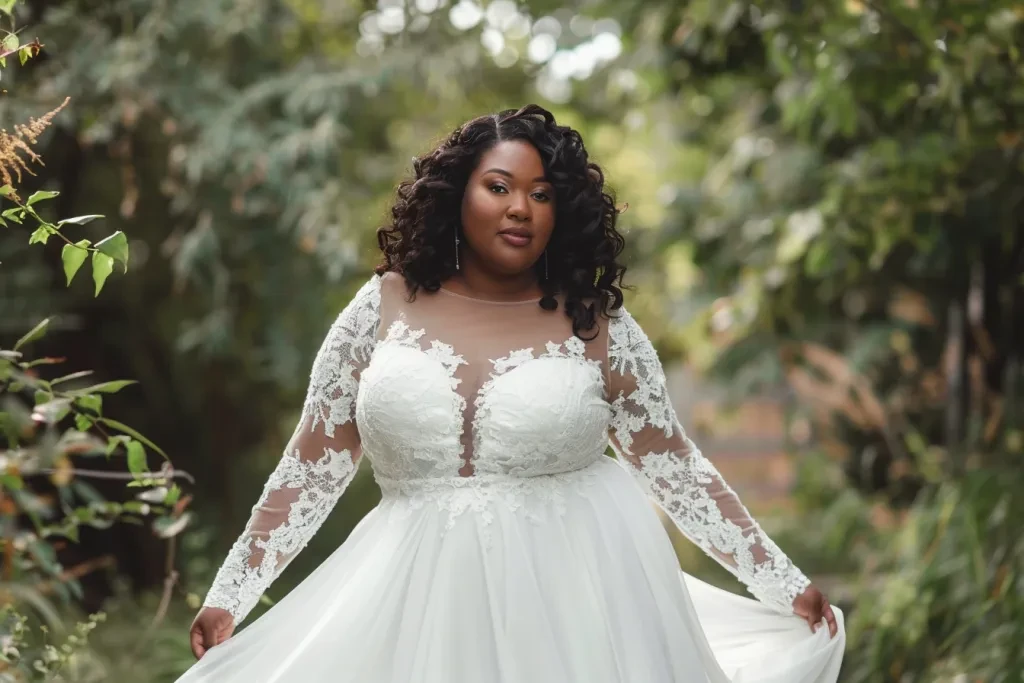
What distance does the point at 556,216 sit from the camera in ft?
10.3

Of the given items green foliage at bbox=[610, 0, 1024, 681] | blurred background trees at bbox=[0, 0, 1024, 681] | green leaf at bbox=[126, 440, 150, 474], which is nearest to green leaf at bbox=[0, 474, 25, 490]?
green leaf at bbox=[126, 440, 150, 474]

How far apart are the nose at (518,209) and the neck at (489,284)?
0.60 feet

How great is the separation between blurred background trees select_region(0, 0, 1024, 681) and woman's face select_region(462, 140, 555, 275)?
88 cm

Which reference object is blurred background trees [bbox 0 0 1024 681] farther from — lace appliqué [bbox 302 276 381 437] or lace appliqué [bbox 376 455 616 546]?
lace appliqué [bbox 376 455 616 546]

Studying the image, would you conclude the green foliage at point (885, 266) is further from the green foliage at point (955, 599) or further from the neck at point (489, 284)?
the neck at point (489, 284)

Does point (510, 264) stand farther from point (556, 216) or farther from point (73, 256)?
point (73, 256)

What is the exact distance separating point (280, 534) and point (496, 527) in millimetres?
565

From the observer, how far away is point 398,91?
7914 millimetres

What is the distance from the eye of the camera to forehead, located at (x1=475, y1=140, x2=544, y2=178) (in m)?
3.02

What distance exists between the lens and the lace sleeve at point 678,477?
313 cm

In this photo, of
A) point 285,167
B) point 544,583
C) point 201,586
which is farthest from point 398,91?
point 544,583

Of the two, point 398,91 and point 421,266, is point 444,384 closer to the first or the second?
point 421,266

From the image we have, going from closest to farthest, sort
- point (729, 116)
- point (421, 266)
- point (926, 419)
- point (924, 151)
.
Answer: point (421, 266) < point (924, 151) < point (926, 419) < point (729, 116)

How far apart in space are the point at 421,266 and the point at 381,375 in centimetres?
35
